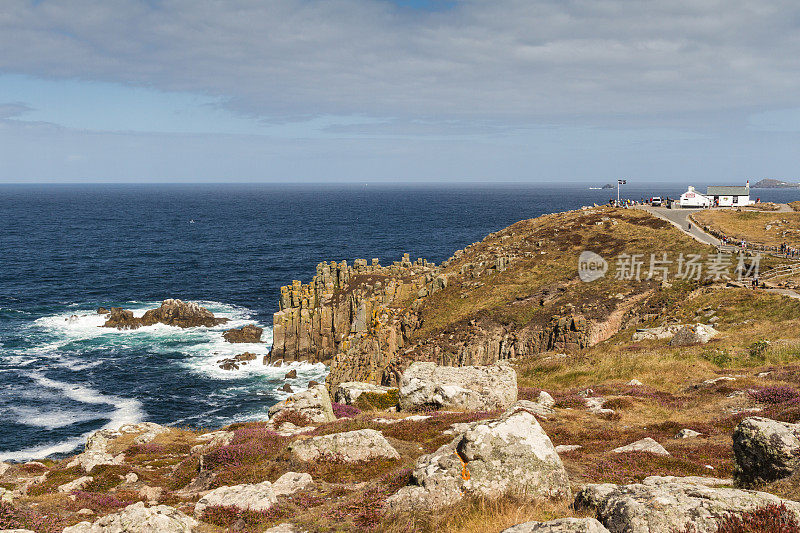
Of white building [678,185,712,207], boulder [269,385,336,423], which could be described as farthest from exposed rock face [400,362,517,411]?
white building [678,185,712,207]

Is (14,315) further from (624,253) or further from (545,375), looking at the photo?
(624,253)

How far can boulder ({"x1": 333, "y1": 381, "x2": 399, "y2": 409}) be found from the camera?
25.4 meters

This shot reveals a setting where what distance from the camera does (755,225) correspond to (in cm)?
7262

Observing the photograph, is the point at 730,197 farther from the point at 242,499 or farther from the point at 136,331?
the point at 242,499

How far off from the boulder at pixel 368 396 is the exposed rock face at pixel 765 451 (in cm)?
1620

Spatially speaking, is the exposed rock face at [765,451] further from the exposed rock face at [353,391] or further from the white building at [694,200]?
the white building at [694,200]

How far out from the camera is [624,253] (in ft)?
196

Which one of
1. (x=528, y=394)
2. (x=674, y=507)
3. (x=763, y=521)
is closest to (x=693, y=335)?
(x=528, y=394)

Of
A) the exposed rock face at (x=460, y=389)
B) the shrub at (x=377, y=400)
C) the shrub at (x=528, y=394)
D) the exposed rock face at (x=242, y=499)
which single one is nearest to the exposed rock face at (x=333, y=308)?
the shrub at (x=377, y=400)

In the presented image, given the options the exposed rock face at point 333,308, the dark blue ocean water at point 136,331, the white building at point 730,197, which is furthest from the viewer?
the white building at point 730,197

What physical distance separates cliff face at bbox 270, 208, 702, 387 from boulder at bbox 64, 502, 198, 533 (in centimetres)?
3258

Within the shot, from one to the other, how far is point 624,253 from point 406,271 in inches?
1090

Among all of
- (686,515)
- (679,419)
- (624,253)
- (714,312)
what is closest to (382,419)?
(679,419)

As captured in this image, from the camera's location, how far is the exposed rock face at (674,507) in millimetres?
7787
